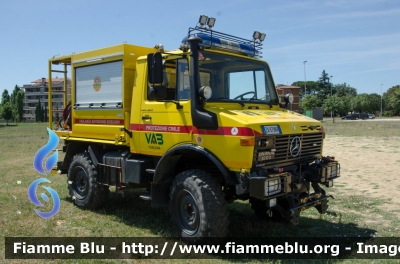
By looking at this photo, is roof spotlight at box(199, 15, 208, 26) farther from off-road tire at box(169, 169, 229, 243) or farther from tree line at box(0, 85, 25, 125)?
tree line at box(0, 85, 25, 125)

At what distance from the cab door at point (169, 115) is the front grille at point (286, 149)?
1166mm

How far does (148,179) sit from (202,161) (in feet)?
3.71

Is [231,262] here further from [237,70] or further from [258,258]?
[237,70]

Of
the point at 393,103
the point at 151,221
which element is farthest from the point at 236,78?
the point at 393,103

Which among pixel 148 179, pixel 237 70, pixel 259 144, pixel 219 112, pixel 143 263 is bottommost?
pixel 143 263

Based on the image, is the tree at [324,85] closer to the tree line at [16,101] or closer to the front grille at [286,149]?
the tree line at [16,101]

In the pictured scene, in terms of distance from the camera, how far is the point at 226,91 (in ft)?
20.4

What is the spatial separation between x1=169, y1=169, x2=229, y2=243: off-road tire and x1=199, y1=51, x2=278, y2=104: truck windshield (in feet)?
4.32

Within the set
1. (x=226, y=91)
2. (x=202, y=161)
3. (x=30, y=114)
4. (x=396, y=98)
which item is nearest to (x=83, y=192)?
(x=202, y=161)

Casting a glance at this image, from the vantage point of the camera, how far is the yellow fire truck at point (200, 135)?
5398 millimetres

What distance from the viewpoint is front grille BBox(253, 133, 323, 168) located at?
5312 mm

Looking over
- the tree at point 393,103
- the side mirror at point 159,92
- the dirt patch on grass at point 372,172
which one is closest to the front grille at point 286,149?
the side mirror at point 159,92

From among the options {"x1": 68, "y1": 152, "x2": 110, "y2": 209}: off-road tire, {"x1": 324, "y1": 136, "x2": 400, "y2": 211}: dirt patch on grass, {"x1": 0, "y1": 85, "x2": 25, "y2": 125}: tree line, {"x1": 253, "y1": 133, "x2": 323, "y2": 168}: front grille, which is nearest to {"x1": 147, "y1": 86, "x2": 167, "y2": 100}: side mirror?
{"x1": 253, "y1": 133, "x2": 323, "y2": 168}: front grille

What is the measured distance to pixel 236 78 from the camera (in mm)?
6492
